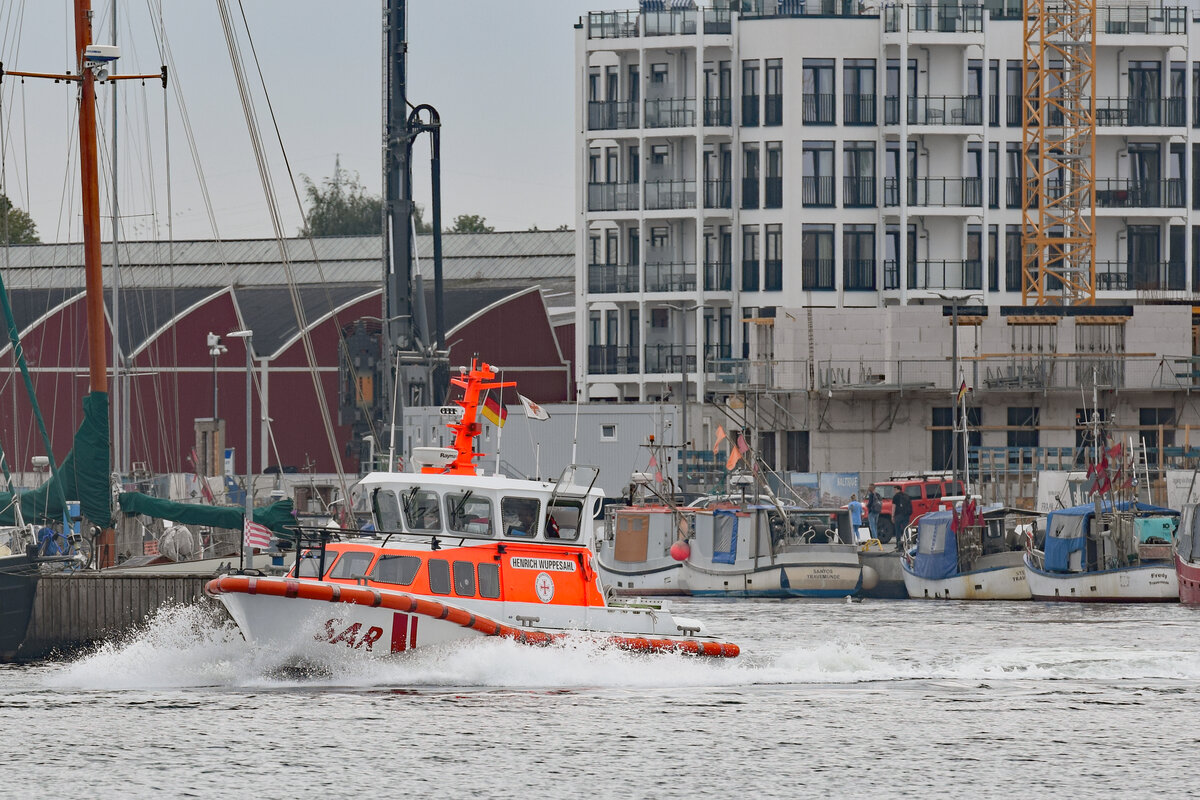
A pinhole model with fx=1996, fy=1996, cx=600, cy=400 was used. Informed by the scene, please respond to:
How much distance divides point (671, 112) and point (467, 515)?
53.8m

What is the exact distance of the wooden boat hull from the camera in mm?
28484

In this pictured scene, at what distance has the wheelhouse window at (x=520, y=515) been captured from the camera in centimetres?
3081

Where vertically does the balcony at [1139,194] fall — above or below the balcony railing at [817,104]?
below

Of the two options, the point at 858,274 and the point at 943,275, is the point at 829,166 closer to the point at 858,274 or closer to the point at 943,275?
the point at 858,274

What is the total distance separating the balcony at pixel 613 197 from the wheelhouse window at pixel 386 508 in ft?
176

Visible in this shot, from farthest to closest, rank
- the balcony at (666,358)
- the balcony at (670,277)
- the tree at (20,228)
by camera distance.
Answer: the tree at (20,228) → the balcony at (666,358) → the balcony at (670,277)

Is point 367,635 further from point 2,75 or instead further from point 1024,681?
point 2,75

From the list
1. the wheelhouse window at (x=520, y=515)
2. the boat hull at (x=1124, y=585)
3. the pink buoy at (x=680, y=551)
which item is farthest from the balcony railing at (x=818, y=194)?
the wheelhouse window at (x=520, y=515)

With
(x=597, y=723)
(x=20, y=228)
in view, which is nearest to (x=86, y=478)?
(x=597, y=723)

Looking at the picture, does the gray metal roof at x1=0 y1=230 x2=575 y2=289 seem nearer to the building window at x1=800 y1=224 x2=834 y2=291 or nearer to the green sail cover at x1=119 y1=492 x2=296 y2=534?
the building window at x1=800 y1=224 x2=834 y2=291

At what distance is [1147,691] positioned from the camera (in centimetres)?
3234

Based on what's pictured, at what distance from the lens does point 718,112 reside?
82250mm

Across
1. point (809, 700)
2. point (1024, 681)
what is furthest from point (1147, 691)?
point (809, 700)

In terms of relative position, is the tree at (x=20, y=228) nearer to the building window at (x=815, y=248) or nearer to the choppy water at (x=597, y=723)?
the building window at (x=815, y=248)
